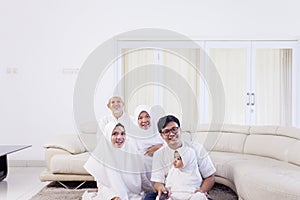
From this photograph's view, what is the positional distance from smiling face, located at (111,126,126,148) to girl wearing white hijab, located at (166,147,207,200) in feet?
1.55

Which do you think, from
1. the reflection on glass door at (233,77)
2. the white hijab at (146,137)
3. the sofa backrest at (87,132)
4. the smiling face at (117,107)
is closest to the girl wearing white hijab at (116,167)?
the white hijab at (146,137)

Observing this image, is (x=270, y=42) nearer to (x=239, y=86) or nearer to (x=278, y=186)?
(x=239, y=86)

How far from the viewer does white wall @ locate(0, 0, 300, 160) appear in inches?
236

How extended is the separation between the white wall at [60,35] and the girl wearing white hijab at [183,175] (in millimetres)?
3219

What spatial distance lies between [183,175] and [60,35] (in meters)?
3.88

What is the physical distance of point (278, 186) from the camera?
2793mm

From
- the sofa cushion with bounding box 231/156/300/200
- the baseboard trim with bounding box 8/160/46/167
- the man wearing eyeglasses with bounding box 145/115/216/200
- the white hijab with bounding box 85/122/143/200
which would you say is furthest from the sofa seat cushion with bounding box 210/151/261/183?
the baseboard trim with bounding box 8/160/46/167

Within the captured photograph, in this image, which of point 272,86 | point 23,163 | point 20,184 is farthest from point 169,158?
point 23,163

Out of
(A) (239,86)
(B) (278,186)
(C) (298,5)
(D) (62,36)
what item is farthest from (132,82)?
(B) (278,186)

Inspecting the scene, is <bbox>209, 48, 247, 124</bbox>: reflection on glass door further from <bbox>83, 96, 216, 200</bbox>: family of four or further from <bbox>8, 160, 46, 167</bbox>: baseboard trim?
<bbox>8, 160, 46, 167</bbox>: baseboard trim

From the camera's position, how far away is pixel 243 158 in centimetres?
420

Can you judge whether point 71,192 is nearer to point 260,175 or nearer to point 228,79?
point 260,175

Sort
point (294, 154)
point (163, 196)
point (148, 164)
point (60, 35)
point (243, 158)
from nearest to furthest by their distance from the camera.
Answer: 1. point (163, 196)
2. point (148, 164)
3. point (294, 154)
4. point (243, 158)
5. point (60, 35)

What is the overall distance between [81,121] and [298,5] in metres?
3.93
